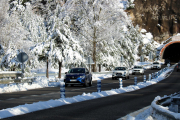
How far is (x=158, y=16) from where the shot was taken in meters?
139

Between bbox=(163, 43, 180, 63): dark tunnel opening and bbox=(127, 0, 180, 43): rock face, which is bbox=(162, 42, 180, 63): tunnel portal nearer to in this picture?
bbox=(163, 43, 180, 63): dark tunnel opening

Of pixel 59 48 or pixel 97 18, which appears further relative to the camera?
pixel 97 18

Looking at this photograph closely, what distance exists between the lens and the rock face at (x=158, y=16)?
443 feet

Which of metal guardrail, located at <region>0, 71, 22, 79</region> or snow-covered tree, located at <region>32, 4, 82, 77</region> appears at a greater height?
snow-covered tree, located at <region>32, 4, 82, 77</region>

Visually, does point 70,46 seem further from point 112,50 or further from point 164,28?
point 164,28

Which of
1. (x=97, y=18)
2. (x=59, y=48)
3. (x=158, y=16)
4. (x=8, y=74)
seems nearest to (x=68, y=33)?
(x=59, y=48)

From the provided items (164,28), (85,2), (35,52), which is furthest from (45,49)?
(164,28)

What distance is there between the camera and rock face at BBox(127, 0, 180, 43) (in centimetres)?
13512

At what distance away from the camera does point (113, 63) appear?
192 ft

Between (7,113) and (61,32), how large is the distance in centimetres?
3012

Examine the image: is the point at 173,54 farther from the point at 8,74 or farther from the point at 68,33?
the point at 8,74

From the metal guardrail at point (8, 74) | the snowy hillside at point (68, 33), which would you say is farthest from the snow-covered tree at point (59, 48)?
the metal guardrail at point (8, 74)

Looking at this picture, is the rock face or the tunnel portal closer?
the tunnel portal

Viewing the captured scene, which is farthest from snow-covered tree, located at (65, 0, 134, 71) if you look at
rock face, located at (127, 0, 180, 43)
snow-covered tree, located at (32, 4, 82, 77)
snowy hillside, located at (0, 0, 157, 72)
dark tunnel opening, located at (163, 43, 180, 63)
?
rock face, located at (127, 0, 180, 43)
